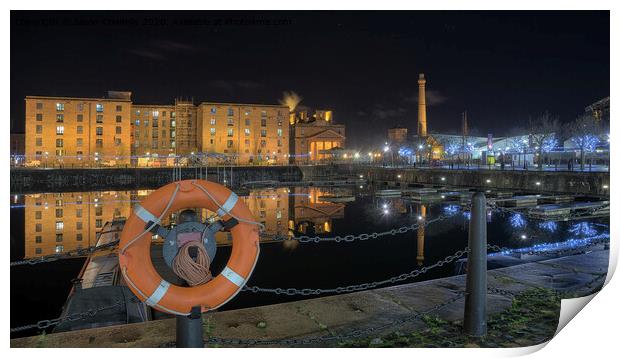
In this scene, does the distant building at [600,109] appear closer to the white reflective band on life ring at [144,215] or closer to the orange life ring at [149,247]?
the orange life ring at [149,247]

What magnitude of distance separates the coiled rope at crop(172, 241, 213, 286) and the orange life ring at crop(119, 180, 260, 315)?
0.07 metres

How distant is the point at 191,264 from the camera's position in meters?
2.89

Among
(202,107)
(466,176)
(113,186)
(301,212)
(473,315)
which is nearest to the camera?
(473,315)

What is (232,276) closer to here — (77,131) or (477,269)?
(477,269)

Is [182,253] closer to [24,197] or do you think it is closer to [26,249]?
[26,249]

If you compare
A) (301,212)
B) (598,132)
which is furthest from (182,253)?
(598,132)

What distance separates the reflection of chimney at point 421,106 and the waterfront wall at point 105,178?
1013 inches

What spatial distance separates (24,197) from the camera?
2931 centimetres

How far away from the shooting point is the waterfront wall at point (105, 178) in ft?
123

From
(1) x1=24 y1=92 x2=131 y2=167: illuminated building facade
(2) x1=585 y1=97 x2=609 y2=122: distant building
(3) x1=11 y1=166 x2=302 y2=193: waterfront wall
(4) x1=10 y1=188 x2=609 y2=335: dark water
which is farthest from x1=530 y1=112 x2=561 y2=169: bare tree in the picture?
(1) x1=24 y1=92 x2=131 y2=167: illuminated building facade

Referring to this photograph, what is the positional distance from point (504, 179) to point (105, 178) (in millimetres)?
34018

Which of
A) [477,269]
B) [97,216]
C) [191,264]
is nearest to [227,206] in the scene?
[191,264]
